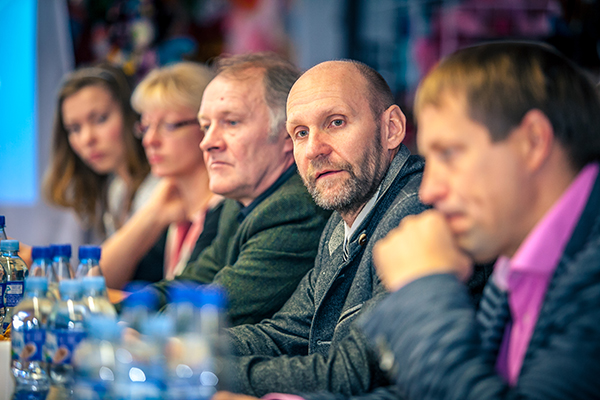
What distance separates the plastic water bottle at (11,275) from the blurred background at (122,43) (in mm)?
2545

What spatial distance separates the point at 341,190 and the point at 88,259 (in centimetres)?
61

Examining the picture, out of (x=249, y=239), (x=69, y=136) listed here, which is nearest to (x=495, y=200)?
(x=249, y=239)

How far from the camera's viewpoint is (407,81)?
3711 mm

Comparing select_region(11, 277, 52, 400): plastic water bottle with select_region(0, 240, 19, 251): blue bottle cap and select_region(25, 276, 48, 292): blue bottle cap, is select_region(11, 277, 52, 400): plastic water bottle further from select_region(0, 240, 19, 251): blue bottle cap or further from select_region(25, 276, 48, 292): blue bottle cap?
select_region(0, 240, 19, 251): blue bottle cap

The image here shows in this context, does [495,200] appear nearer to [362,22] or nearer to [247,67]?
[247,67]

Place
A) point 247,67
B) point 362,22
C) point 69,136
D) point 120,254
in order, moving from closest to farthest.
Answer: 1. point 247,67
2. point 120,254
3. point 69,136
4. point 362,22

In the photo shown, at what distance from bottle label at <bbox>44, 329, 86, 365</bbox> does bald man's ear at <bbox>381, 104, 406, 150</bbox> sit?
859 mm

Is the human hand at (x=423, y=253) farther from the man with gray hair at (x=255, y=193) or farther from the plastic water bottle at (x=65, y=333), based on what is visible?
the man with gray hair at (x=255, y=193)

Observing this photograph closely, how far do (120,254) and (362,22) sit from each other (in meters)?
2.22

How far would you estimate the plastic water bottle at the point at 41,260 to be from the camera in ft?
4.47

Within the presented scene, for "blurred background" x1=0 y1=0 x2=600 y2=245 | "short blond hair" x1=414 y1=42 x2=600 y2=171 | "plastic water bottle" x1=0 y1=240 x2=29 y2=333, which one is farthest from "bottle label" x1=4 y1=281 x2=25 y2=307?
"blurred background" x1=0 y1=0 x2=600 y2=245

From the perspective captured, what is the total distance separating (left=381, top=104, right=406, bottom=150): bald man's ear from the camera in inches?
62.9

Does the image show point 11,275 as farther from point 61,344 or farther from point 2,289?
point 61,344

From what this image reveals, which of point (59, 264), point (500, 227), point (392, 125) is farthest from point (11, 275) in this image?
point (500, 227)
